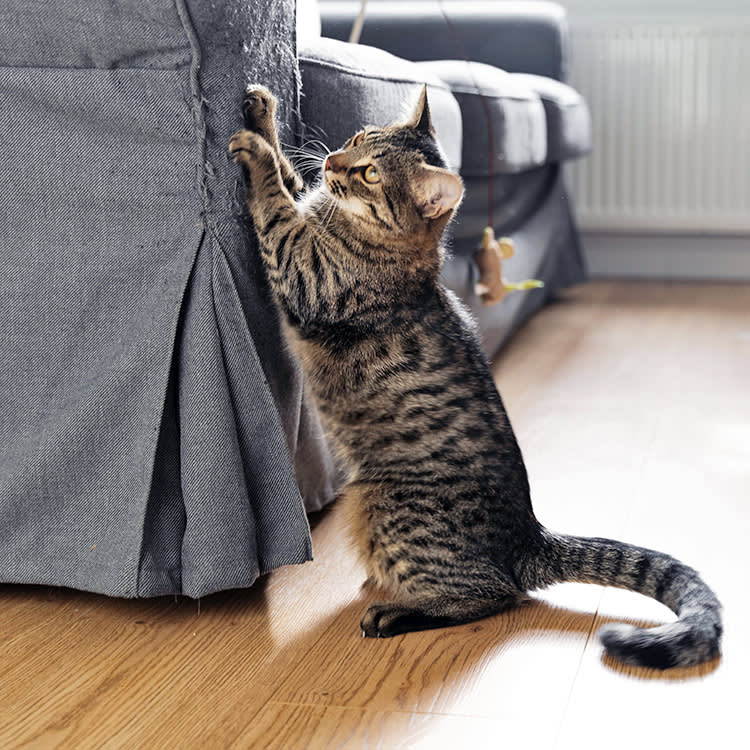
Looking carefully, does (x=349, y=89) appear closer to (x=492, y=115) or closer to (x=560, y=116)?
(x=492, y=115)

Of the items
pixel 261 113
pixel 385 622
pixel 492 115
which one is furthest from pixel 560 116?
pixel 385 622

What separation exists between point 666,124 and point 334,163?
2.46 meters

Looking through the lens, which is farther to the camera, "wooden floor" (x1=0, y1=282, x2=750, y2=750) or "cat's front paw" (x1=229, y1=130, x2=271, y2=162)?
"cat's front paw" (x1=229, y1=130, x2=271, y2=162)

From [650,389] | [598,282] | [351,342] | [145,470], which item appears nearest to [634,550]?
[351,342]

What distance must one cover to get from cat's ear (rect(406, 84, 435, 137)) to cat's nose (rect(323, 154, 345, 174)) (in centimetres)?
15

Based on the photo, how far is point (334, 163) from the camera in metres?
1.37

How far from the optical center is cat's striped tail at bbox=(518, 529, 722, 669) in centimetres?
111

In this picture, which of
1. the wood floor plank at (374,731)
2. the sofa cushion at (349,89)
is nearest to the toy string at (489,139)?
the sofa cushion at (349,89)

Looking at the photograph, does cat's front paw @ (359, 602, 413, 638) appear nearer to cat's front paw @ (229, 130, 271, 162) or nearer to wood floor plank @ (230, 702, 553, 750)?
wood floor plank @ (230, 702, 553, 750)

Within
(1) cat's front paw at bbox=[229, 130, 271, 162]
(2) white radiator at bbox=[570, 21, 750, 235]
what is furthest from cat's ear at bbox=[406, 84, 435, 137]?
(2) white radiator at bbox=[570, 21, 750, 235]

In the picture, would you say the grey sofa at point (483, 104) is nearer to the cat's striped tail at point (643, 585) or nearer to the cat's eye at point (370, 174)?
the cat's eye at point (370, 174)

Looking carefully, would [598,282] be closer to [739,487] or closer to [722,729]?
[739,487]

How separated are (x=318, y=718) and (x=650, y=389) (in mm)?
1492

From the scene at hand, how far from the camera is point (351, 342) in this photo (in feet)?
4.46
